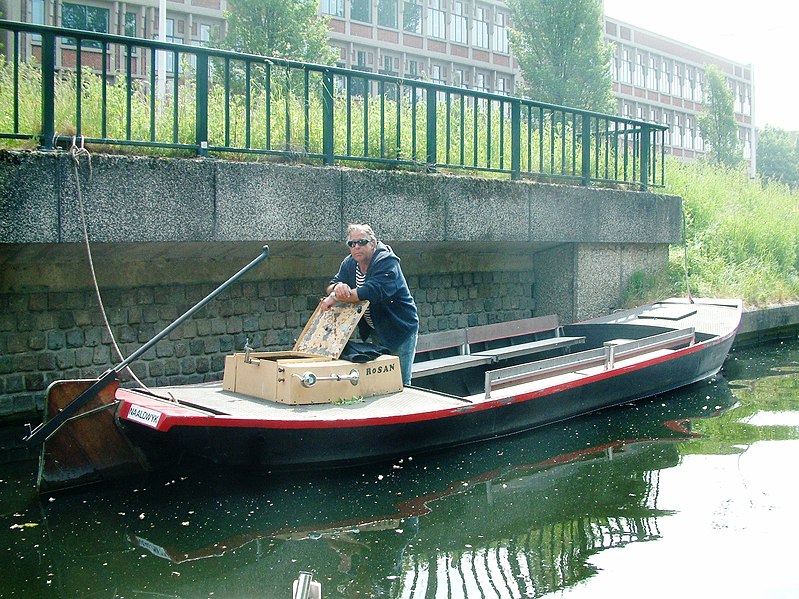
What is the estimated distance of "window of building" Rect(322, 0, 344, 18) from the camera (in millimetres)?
41906

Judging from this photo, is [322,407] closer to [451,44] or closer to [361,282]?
[361,282]

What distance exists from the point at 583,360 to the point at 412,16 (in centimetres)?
3998

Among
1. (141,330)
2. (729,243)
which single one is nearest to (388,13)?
(729,243)

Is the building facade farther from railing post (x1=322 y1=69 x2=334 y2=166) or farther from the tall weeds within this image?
railing post (x1=322 y1=69 x2=334 y2=166)

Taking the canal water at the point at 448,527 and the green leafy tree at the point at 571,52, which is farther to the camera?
the green leafy tree at the point at 571,52

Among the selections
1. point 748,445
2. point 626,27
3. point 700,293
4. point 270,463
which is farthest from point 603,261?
point 626,27

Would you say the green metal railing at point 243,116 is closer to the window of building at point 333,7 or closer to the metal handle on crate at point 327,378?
the metal handle on crate at point 327,378

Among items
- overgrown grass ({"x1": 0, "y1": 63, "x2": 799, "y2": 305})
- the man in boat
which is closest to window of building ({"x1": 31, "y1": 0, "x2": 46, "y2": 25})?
overgrown grass ({"x1": 0, "y1": 63, "x2": 799, "y2": 305})

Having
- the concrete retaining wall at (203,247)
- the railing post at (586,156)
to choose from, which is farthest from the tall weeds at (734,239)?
the concrete retaining wall at (203,247)

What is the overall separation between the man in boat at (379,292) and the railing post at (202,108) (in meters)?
1.72

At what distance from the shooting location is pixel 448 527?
572 centimetres

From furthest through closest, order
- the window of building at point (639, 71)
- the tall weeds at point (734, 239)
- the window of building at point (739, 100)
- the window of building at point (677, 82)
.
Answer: the window of building at point (739, 100) < the window of building at point (677, 82) < the window of building at point (639, 71) < the tall weeds at point (734, 239)

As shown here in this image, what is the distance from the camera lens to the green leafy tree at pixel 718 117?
161ft

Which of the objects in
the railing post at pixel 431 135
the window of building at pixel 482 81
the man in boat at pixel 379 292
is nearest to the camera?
the man in boat at pixel 379 292
